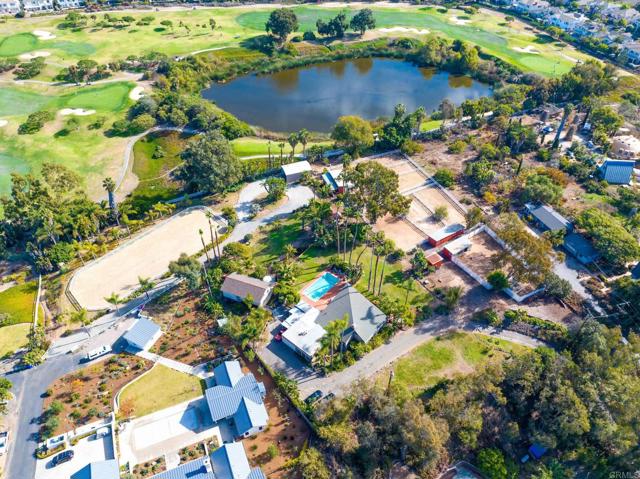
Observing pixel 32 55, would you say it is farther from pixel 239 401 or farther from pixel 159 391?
pixel 239 401

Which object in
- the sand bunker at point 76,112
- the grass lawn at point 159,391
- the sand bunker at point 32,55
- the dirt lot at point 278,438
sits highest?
the sand bunker at point 32,55

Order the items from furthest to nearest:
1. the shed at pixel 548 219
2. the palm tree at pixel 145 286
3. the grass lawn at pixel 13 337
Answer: the shed at pixel 548 219, the palm tree at pixel 145 286, the grass lawn at pixel 13 337

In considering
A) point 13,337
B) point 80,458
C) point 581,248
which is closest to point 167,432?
point 80,458

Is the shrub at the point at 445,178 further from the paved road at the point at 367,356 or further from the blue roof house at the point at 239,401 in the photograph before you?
the blue roof house at the point at 239,401

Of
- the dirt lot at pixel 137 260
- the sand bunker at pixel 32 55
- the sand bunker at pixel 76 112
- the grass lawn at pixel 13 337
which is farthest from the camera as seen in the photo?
the sand bunker at pixel 32 55

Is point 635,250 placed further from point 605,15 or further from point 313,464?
point 605,15

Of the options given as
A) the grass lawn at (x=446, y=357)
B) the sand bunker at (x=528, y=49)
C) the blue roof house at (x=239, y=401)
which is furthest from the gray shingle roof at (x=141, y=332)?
the sand bunker at (x=528, y=49)
